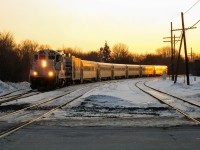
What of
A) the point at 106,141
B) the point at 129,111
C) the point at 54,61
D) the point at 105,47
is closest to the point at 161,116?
the point at 129,111

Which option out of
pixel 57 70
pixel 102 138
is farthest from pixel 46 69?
pixel 102 138

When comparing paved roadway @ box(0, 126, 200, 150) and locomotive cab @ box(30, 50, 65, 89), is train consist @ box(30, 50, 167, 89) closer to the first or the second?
locomotive cab @ box(30, 50, 65, 89)

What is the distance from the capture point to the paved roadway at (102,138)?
27.8 ft

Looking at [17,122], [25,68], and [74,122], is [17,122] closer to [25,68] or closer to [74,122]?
[74,122]

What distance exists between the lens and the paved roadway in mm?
8469

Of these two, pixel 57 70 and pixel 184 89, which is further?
pixel 184 89

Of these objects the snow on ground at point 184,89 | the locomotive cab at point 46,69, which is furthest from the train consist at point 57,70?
the snow on ground at point 184,89

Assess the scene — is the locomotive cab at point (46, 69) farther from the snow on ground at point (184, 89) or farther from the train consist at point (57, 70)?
the snow on ground at point (184, 89)

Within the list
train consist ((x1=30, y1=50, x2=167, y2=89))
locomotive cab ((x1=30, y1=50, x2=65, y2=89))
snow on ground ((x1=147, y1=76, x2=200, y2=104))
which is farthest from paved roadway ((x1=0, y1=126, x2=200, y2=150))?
train consist ((x1=30, y1=50, x2=167, y2=89))

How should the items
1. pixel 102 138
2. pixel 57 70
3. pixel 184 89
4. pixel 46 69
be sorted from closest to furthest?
pixel 102 138 → pixel 46 69 → pixel 57 70 → pixel 184 89

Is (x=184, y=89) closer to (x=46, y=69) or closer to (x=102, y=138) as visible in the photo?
(x=46, y=69)

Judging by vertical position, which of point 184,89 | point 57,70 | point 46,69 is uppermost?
point 46,69

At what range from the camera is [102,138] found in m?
9.69

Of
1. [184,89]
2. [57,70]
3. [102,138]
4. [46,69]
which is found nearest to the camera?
[102,138]
